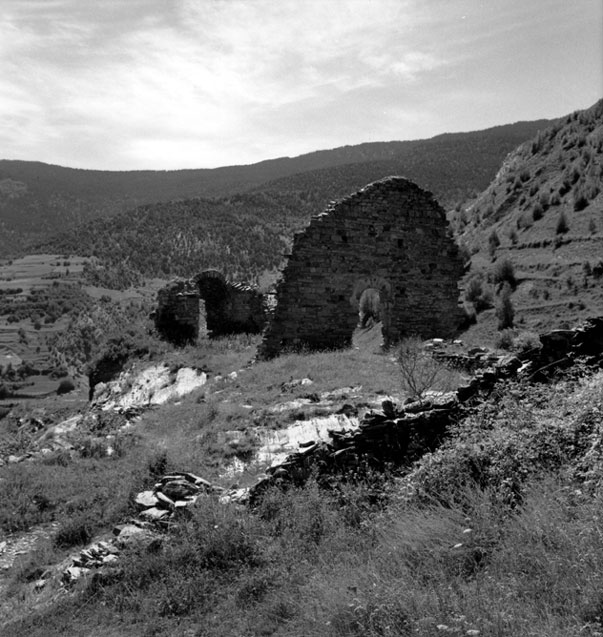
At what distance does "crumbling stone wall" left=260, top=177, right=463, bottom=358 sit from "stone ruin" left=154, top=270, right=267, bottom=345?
637 centimetres

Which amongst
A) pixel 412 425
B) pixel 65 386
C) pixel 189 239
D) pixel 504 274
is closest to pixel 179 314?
pixel 504 274

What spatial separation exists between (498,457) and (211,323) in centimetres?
1910

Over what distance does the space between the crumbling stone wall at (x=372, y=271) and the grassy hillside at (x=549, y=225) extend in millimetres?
2213

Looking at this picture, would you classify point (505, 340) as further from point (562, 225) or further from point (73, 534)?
point (73, 534)

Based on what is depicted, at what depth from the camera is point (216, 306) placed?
915 inches

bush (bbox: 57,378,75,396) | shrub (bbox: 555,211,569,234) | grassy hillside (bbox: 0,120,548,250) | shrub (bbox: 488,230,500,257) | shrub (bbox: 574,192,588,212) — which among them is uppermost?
grassy hillside (bbox: 0,120,548,250)

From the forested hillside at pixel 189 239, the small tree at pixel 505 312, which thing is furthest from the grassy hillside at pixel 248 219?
the small tree at pixel 505 312

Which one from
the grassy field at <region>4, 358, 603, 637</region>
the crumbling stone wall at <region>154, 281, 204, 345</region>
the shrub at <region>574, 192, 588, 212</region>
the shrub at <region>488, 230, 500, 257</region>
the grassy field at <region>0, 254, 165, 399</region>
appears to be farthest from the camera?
the grassy field at <region>0, 254, 165, 399</region>

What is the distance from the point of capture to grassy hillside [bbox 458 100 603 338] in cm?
1636

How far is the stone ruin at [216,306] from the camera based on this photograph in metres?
20.9

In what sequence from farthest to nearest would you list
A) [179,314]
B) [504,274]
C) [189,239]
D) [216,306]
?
[189,239], [216,306], [179,314], [504,274]

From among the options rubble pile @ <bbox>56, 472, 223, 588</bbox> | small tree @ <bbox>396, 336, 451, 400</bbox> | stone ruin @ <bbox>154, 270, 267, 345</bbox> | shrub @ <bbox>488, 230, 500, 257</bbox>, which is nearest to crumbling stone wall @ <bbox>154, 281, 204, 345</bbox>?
stone ruin @ <bbox>154, 270, 267, 345</bbox>

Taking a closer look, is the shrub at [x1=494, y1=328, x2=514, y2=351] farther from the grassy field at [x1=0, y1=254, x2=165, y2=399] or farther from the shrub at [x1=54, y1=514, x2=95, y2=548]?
the grassy field at [x1=0, y1=254, x2=165, y2=399]

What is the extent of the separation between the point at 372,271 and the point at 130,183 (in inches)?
4683
